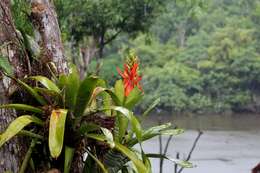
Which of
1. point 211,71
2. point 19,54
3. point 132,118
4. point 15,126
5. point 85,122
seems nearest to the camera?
point 15,126

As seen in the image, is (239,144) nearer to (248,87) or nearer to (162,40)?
(248,87)

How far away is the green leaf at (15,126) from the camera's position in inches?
74.2

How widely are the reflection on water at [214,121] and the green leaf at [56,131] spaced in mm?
14078

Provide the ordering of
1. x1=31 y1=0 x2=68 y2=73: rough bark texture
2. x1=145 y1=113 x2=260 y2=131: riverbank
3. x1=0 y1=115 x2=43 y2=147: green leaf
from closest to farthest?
x1=0 y1=115 x2=43 y2=147: green leaf < x1=31 y1=0 x2=68 y2=73: rough bark texture < x1=145 y1=113 x2=260 y2=131: riverbank

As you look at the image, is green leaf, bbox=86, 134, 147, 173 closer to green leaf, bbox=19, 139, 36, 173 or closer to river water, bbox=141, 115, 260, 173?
green leaf, bbox=19, 139, 36, 173

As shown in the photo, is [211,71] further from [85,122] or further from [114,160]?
[85,122]

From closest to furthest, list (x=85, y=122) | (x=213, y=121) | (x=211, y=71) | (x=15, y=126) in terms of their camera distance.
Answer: (x=15, y=126) → (x=85, y=122) → (x=213, y=121) → (x=211, y=71)

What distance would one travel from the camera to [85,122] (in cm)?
219

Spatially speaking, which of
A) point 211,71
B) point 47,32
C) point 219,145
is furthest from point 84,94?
point 211,71

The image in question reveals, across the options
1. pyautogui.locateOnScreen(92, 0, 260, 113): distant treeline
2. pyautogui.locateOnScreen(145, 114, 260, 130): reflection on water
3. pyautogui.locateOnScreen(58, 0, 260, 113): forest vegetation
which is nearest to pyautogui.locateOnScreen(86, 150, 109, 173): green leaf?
pyautogui.locateOnScreen(145, 114, 260, 130): reflection on water

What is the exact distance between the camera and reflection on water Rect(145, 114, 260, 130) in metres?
16.5

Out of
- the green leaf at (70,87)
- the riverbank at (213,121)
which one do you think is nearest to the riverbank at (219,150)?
the riverbank at (213,121)

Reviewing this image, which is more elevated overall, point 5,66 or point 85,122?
point 5,66

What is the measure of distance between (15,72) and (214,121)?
16.4 m
